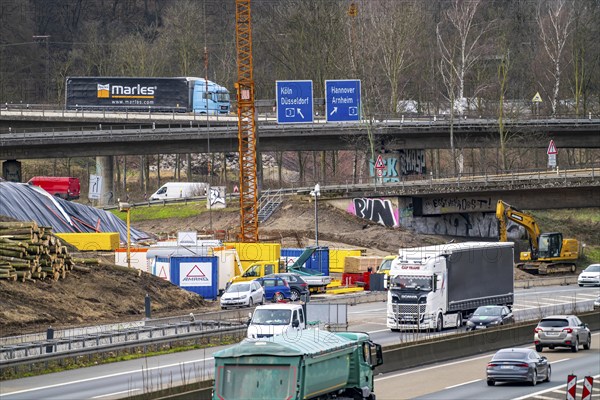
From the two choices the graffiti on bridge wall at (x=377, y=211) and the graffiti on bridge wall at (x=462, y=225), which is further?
the graffiti on bridge wall at (x=462, y=225)

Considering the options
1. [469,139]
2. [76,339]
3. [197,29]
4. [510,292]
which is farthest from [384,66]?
[76,339]

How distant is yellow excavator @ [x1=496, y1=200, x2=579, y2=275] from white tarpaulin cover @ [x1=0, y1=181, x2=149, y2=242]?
24.6 m

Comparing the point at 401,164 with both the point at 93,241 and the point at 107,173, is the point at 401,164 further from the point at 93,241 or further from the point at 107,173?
the point at 93,241

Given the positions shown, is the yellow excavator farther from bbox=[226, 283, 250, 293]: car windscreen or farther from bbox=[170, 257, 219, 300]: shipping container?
bbox=[226, 283, 250, 293]: car windscreen

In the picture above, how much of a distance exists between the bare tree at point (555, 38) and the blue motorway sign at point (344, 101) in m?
28.8

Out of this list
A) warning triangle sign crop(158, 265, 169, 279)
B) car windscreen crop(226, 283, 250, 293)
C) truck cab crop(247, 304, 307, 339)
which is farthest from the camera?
warning triangle sign crop(158, 265, 169, 279)

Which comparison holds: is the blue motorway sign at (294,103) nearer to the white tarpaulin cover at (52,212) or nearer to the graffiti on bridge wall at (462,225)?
the graffiti on bridge wall at (462,225)

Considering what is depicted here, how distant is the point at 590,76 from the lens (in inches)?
4801

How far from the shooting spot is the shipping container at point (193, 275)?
2457 inches

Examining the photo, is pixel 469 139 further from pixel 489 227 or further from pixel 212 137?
pixel 212 137

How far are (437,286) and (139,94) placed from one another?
73.0 meters

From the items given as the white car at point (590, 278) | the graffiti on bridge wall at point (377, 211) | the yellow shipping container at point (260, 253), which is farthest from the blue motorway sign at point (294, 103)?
the white car at point (590, 278)

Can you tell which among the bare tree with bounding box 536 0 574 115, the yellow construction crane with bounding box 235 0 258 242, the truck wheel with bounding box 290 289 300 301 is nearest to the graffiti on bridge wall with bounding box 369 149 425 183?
the yellow construction crane with bounding box 235 0 258 242

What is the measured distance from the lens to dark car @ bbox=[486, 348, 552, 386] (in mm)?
36750
